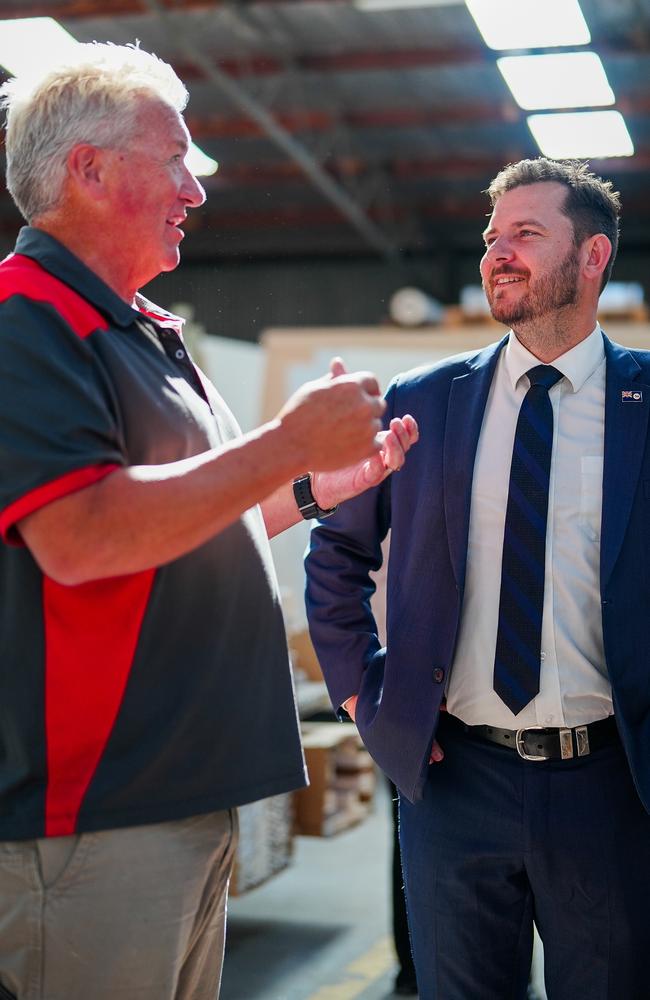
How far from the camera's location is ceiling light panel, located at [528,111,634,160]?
8.59 meters

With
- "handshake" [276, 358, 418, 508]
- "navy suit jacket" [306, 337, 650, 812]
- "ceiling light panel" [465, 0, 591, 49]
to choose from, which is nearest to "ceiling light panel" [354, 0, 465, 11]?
"ceiling light panel" [465, 0, 591, 49]

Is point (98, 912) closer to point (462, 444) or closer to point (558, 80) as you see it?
point (462, 444)

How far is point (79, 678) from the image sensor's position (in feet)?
4.14

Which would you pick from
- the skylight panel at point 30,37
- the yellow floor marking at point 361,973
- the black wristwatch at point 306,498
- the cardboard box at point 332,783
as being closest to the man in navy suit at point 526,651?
the black wristwatch at point 306,498

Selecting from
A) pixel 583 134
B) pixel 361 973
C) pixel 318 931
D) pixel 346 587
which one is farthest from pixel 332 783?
pixel 583 134

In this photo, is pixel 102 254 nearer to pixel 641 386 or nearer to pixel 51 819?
→ pixel 51 819

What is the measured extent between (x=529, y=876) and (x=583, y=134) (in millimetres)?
8119

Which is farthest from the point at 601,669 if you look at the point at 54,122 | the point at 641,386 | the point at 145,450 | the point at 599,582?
the point at 54,122

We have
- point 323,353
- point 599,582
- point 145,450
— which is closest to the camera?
point 145,450

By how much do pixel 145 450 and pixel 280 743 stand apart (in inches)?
15.1

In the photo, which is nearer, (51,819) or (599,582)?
(51,819)

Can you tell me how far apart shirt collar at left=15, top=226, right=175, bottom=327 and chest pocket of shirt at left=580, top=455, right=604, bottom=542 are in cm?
86

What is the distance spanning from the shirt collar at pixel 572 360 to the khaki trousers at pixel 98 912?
1.02m

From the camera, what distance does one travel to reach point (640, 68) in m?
8.91
